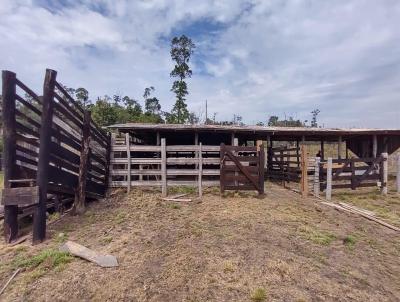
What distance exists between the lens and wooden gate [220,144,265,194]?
10.2 meters

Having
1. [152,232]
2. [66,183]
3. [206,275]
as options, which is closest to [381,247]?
[206,275]

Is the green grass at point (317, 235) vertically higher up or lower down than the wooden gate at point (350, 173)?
lower down

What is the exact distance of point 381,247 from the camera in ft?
22.6

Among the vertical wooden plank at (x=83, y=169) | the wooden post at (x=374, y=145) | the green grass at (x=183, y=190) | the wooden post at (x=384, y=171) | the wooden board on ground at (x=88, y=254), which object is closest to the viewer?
the wooden board on ground at (x=88, y=254)

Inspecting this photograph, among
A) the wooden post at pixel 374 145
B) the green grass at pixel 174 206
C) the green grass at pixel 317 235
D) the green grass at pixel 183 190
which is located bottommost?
the green grass at pixel 317 235

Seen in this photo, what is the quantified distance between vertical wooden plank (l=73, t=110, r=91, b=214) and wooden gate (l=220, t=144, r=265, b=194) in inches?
151

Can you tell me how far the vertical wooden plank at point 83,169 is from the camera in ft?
27.6

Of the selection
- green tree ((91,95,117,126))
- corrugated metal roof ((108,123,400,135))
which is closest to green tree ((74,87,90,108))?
green tree ((91,95,117,126))

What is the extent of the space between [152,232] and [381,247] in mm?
4623

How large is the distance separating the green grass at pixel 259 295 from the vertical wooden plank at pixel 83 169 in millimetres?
5368

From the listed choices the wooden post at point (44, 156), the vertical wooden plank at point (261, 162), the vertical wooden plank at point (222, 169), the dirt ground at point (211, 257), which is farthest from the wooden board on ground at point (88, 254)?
the vertical wooden plank at point (261, 162)

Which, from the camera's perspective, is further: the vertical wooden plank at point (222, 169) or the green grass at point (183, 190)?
the green grass at point (183, 190)

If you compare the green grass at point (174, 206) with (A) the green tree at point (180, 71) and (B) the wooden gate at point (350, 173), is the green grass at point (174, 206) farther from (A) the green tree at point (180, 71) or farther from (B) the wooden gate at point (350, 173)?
(A) the green tree at point (180, 71)

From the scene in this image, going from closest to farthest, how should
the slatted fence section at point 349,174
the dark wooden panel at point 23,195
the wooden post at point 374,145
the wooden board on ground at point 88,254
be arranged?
1. the wooden board on ground at point 88,254
2. the dark wooden panel at point 23,195
3. the slatted fence section at point 349,174
4. the wooden post at point 374,145
